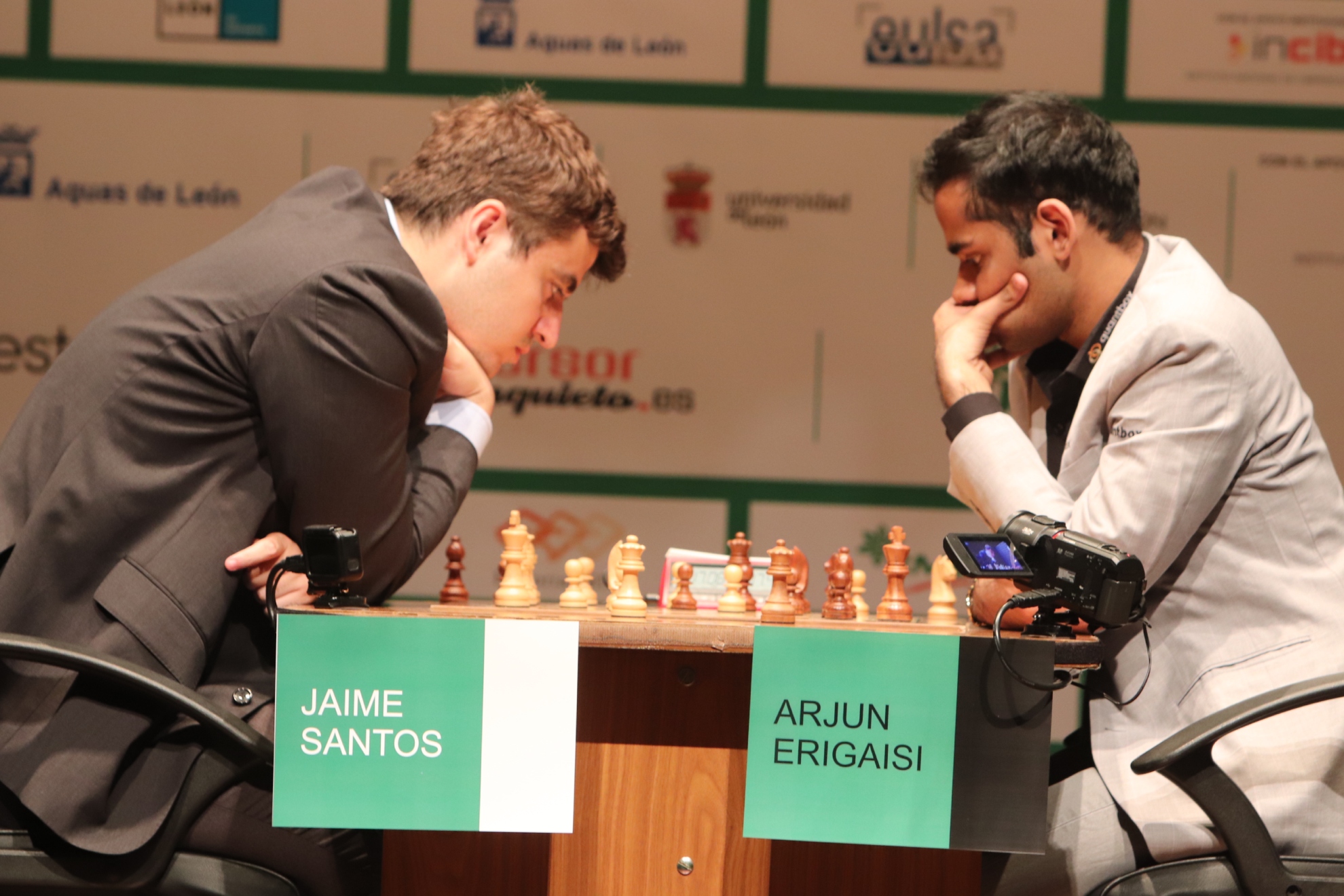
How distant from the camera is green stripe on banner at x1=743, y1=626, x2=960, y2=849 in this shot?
136cm

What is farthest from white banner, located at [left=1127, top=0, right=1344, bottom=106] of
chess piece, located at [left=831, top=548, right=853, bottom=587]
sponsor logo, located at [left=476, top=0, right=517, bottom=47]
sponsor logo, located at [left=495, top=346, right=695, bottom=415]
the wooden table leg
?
the wooden table leg

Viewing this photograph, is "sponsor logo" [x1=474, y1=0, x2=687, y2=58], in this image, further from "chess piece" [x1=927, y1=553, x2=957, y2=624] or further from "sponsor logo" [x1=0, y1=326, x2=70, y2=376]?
"chess piece" [x1=927, y1=553, x2=957, y2=624]

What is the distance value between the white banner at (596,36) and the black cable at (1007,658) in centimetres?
311

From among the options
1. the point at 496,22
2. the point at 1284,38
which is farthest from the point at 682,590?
the point at 1284,38

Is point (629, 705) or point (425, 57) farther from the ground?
point (425, 57)

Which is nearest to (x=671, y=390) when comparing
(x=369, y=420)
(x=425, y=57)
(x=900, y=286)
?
(x=900, y=286)

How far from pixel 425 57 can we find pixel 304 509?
295 centimetres

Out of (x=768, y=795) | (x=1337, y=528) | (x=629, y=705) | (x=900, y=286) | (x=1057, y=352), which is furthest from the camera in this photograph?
(x=900, y=286)

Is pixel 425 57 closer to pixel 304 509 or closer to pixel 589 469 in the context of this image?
pixel 589 469

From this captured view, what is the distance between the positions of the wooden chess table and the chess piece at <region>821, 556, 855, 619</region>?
0.34 m

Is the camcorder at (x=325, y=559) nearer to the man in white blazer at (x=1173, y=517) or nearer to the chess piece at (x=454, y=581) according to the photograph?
the chess piece at (x=454, y=581)

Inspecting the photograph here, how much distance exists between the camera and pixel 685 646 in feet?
4.66

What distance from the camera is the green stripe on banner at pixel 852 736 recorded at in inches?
53.6

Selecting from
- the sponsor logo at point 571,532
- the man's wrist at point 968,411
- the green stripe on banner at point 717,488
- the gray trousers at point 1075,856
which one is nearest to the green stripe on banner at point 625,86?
the green stripe on banner at point 717,488
